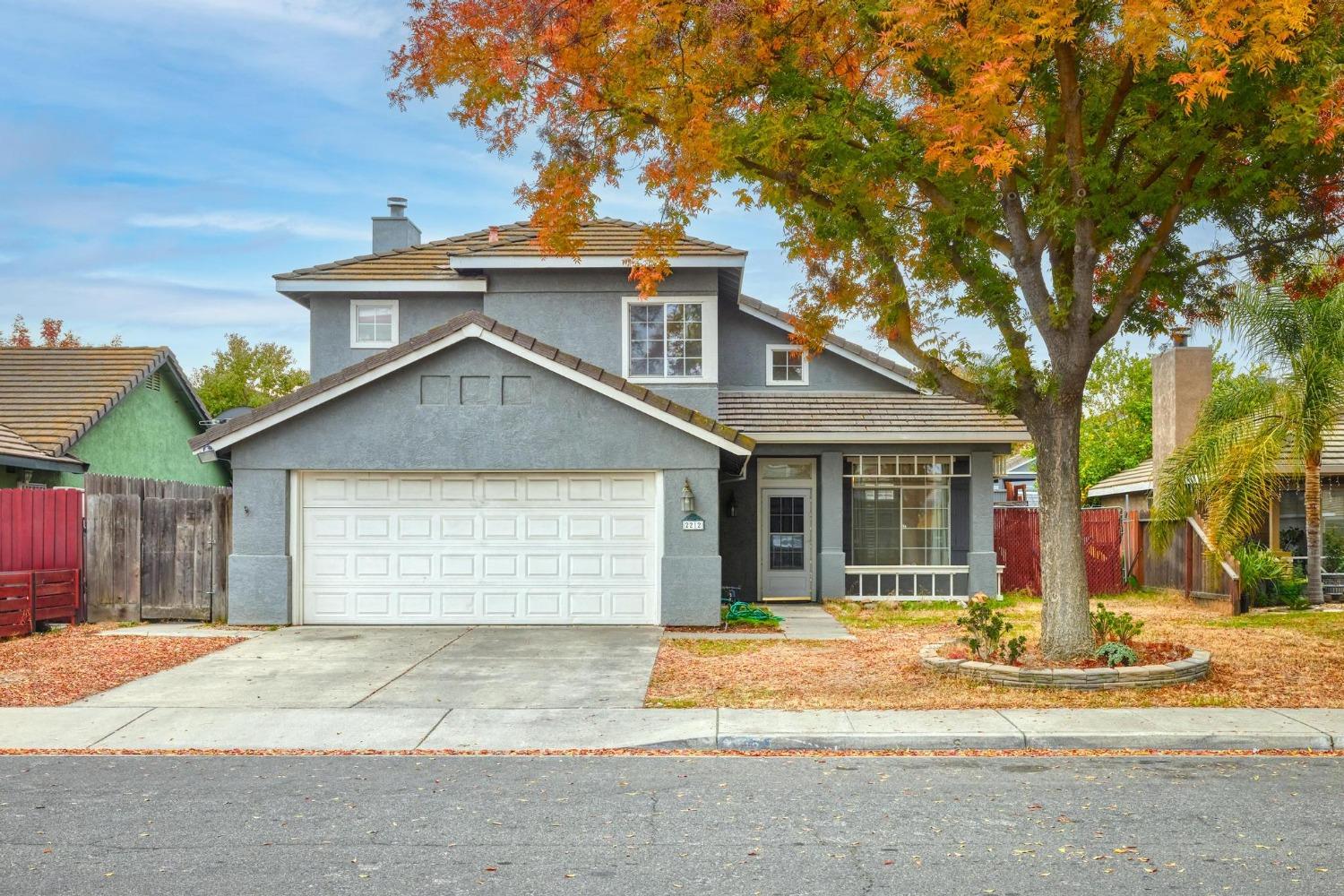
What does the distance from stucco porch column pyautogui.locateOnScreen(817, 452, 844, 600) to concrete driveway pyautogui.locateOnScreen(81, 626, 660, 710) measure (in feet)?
16.5

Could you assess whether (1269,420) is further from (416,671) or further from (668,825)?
(668,825)

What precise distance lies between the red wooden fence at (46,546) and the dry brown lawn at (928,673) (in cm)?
855

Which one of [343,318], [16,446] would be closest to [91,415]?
[16,446]

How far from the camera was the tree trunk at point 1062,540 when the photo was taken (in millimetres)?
11688

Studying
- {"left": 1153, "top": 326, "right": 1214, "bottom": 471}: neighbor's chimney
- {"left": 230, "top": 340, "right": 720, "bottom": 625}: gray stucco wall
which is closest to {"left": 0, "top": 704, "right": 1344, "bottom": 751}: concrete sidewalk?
{"left": 230, "top": 340, "right": 720, "bottom": 625}: gray stucco wall

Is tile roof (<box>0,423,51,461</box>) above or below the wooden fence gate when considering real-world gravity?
above

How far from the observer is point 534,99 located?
39.9ft

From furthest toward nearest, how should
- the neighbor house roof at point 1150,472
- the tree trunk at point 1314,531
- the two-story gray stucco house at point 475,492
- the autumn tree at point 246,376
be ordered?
the autumn tree at point 246,376 < the neighbor house roof at point 1150,472 < the tree trunk at point 1314,531 < the two-story gray stucco house at point 475,492

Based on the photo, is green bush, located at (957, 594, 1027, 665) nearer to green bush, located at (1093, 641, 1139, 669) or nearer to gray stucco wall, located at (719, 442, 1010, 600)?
green bush, located at (1093, 641, 1139, 669)

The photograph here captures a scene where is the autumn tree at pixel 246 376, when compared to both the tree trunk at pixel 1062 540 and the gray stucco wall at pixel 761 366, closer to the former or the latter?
the gray stucco wall at pixel 761 366

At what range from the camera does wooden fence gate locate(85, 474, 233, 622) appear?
54.3 ft

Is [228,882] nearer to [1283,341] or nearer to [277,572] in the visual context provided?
[277,572]

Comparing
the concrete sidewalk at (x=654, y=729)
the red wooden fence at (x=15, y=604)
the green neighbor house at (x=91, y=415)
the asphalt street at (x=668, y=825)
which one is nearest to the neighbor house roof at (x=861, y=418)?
the concrete sidewalk at (x=654, y=729)

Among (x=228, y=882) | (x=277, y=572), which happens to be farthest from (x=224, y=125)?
(x=228, y=882)
